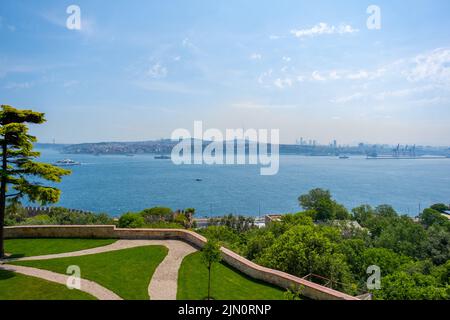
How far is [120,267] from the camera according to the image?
12.2 metres

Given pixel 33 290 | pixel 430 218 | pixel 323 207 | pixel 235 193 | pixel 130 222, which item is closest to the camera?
pixel 33 290

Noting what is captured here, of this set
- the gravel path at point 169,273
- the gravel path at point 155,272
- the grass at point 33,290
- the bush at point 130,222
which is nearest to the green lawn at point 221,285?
the gravel path at point 169,273

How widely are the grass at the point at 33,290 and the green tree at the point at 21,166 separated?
3.11 m

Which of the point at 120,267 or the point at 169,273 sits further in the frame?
the point at 120,267

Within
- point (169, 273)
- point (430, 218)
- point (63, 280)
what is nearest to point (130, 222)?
point (169, 273)

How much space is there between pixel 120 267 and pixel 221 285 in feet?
13.5

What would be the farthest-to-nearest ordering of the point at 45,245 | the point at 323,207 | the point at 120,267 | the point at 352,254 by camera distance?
the point at 323,207
the point at 352,254
the point at 45,245
the point at 120,267

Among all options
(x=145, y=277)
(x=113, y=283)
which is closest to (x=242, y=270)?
(x=145, y=277)

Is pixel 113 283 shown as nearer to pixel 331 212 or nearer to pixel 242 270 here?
pixel 242 270

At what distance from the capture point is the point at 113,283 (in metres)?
10.7

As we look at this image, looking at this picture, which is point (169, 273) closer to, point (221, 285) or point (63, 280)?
point (221, 285)

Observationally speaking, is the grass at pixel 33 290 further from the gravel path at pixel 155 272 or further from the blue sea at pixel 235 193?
the blue sea at pixel 235 193

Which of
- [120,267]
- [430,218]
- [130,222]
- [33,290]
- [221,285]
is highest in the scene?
[33,290]
